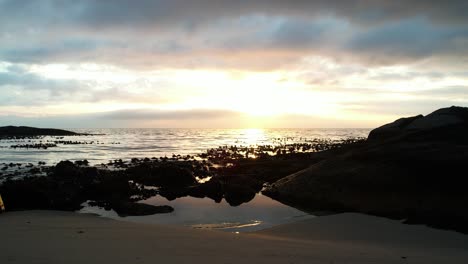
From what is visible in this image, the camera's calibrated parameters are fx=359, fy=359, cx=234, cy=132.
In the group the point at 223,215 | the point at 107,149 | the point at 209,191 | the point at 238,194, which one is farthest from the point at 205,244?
the point at 107,149

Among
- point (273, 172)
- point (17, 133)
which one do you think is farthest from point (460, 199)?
point (17, 133)

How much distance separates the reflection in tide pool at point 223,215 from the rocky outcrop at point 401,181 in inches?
46.6

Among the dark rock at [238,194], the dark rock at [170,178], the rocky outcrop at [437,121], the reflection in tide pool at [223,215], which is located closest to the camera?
the reflection in tide pool at [223,215]

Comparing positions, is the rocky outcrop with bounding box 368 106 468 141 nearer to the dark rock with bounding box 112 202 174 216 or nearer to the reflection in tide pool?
the reflection in tide pool

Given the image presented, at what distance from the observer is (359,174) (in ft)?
49.0

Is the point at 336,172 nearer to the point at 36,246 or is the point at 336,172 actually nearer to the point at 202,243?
the point at 202,243

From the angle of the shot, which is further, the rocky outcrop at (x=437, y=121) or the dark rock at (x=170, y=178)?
the dark rock at (x=170, y=178)

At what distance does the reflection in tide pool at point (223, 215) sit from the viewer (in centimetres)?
1342

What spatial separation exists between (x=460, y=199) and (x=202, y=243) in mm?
9759

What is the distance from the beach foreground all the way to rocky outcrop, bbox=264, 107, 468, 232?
4.46 feet

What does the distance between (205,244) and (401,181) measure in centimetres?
935

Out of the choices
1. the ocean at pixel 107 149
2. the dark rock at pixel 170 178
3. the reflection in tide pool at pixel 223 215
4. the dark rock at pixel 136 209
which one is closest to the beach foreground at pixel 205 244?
the reflection in tide pool at pixel 223 215

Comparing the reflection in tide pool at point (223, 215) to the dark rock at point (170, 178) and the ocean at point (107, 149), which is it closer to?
the dark rock at point (170, 178)

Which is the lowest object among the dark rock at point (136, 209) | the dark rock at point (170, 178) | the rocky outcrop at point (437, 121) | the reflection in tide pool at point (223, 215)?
the reflection in tide pool at point (223, 215)
